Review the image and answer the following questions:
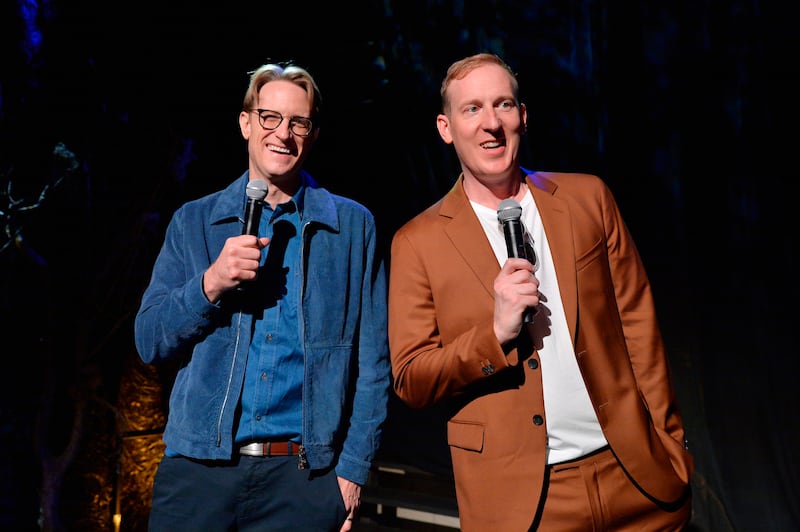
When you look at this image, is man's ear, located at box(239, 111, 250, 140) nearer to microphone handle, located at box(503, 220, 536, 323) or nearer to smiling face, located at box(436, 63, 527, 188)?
smiling face, located at box(436, 63, 527, 188)

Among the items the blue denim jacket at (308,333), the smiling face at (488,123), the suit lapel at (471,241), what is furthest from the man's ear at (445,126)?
the blue denim jacket at (308,333)

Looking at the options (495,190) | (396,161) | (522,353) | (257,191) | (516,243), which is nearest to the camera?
(516,243)

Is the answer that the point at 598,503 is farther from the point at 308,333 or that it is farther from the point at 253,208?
the point at 253,208

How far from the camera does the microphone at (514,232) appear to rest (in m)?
1.43

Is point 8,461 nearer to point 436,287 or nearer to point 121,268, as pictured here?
point 121,268

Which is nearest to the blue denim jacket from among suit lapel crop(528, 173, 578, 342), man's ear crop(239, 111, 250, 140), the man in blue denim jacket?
the man in blue denim jacket

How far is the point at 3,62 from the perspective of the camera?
150 inches

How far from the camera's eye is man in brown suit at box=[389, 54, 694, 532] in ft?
4.88

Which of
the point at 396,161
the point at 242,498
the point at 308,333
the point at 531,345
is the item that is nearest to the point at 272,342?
the point at 308,333

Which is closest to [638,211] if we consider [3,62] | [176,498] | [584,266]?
[584,266]

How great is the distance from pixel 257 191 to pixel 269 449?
25.1 inches

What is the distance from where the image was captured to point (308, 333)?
5.65ft

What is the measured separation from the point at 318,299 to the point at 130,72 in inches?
118

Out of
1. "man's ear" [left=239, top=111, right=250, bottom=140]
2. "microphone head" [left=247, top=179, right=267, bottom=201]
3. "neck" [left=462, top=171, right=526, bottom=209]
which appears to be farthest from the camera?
"man's ear" [left=239, top=111, right=250, bottom=140]
